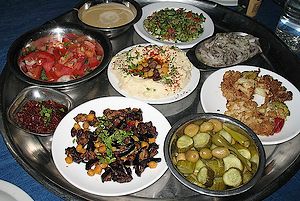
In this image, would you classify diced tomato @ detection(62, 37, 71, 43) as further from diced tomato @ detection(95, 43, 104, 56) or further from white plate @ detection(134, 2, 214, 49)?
white plate @ detection(134, 2, 214, 49)

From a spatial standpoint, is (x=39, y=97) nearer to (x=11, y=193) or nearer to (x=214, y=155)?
(x=11, y=193)

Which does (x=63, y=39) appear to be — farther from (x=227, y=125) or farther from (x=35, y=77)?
(x=227, y=125)

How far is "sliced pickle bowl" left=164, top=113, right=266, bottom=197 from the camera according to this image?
2.62 metres

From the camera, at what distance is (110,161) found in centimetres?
284

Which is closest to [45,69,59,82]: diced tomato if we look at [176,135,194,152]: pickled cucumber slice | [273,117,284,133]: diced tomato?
[176,135,194,152]: pickled cucumber slice

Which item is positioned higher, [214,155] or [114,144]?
[214,155]

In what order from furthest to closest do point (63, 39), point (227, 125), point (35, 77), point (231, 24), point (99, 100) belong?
point (231, 24) < point (63, 39) < point (35, 77) < point (99, 100) < point (227, 125)

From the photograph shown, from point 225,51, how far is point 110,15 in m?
1.41

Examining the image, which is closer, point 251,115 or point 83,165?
point 83,165

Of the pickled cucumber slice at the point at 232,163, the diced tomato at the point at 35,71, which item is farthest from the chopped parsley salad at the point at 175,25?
the pickled cucumber slice at the point at 232,163

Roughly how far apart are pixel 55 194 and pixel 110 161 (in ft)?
1.55

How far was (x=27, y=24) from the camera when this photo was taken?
15.0ft

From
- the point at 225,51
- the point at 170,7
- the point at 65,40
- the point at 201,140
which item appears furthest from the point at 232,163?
the point at 170,7

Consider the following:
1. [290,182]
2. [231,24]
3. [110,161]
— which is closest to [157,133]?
[110,161]
